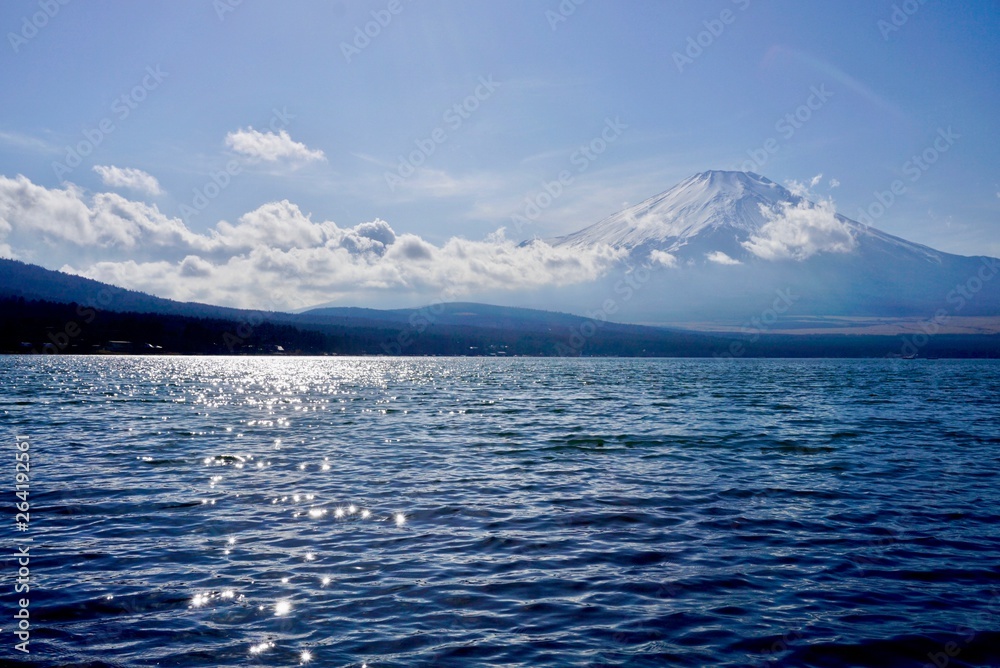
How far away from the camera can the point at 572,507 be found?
20.3 m

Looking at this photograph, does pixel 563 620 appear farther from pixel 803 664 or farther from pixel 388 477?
pixel 388 477

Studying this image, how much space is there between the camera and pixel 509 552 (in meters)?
15.7

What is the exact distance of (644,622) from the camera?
11875 mm

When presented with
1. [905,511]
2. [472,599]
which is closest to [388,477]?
[472,599]

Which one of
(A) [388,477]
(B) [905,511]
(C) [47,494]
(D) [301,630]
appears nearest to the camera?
(D) [301,630]

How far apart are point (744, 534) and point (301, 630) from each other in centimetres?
1140

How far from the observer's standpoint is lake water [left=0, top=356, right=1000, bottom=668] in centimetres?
1108

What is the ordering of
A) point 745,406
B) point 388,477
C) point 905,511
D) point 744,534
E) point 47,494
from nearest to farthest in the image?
1. point 744,534
2. point 905,511
3. point 47,494
4. point 388,477
5. point 745,406

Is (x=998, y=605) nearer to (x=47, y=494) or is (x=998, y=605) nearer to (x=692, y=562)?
(x=692, y=562)

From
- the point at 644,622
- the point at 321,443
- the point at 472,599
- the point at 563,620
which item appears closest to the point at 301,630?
the point at 472,599

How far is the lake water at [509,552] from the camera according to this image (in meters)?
11.1

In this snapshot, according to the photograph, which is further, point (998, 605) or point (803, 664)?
point (998, 605)

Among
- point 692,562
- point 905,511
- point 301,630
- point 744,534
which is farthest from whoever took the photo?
point 905,511

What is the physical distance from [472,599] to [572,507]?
312 inches
